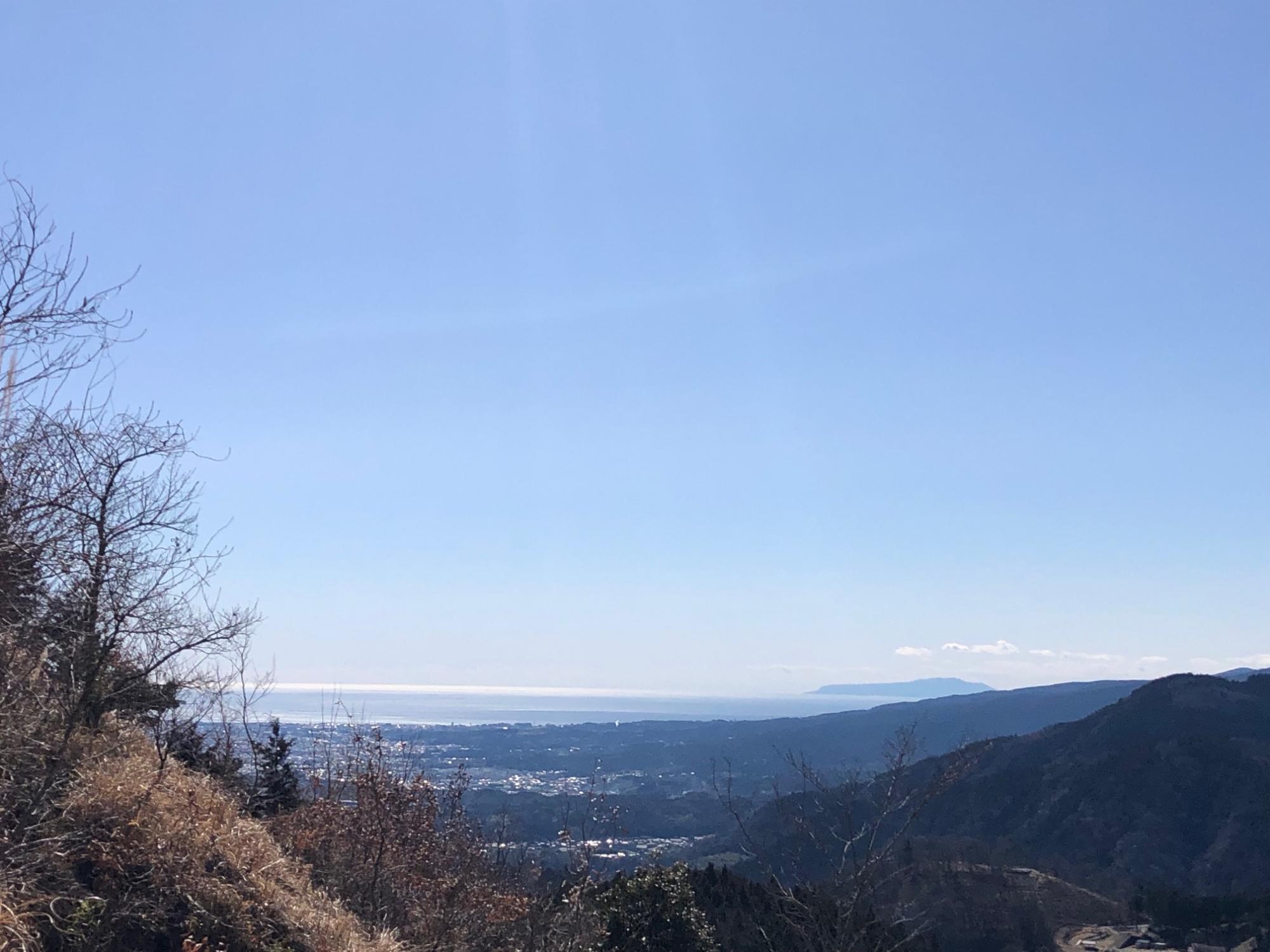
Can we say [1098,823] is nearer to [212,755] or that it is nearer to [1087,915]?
[1087,915]

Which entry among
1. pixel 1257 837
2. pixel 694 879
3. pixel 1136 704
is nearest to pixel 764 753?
pixel 1136 704

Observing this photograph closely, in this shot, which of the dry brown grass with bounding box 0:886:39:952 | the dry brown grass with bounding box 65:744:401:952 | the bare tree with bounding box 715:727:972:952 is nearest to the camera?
the dry brown grass with bounding box 0:886:39:952

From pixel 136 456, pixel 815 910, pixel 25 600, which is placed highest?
pixel 136 456

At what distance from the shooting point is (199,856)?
720cm

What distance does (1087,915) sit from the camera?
1833 inches

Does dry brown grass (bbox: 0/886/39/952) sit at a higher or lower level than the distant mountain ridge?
higher

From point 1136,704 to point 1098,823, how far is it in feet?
97.0

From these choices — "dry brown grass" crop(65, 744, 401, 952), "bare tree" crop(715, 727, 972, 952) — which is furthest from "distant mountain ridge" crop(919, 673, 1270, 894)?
"dry brown grass" crop(65, 744, 401, 952)

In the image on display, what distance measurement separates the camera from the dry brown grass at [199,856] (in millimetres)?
6859

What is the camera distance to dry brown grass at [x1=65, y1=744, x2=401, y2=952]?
22.5 ft

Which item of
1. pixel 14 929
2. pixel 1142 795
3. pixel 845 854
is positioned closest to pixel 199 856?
pixel 14 929

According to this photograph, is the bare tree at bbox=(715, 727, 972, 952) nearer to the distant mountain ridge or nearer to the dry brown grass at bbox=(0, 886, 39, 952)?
the dry brown grass at bbox=(0, 886, 39, 952)

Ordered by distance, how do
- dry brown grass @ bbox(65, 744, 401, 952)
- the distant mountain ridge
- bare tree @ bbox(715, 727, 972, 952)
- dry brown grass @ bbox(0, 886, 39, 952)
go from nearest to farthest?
dry brown grass @ bbox(0, 886, 39, 952) < dry brown grass @ bbox(65, 744, 401, 952) < bare tree @ bbox(715, 727, 972, 952) < the distant mountain ridge

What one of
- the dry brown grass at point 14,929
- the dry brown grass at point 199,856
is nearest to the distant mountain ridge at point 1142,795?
the dry brown grass at point 199,856
